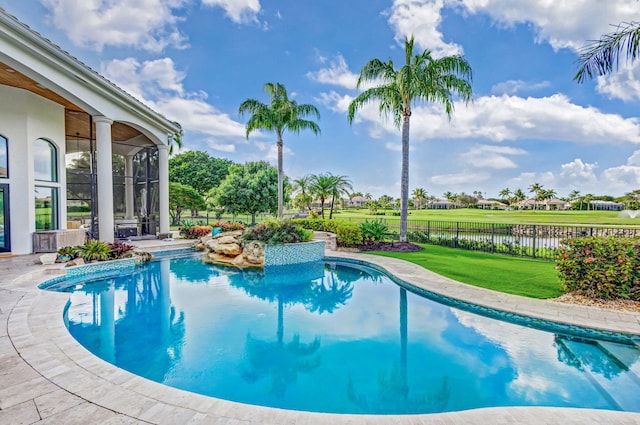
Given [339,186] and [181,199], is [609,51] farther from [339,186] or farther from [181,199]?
[181,199]

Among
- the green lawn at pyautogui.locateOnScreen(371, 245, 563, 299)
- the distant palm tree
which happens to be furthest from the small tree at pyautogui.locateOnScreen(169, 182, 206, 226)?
the distant palm tree

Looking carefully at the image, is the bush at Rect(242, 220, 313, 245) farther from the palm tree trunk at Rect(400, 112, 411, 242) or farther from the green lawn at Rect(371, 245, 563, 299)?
the palm tree trunk at Rect(400, 112, 411, 242)

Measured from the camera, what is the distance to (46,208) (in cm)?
1123

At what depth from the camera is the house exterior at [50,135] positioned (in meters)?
8.75

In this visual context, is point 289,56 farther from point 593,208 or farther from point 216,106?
point 593,208

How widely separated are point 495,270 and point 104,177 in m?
13.7

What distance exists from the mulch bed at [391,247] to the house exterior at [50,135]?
10542mm

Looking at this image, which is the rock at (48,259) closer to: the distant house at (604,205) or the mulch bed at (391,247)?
the mulch bed at (391,247)

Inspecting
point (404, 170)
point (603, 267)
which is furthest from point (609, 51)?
point (404, 170)

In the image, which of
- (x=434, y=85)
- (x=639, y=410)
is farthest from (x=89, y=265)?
(x=434, y=85)

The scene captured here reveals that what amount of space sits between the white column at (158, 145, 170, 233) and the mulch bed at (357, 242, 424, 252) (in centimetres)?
998

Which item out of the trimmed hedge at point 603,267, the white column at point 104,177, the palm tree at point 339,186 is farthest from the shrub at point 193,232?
the trimmed hedge at point 603,267

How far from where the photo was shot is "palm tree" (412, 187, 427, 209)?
71500mm

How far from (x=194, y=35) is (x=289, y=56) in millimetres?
5654
